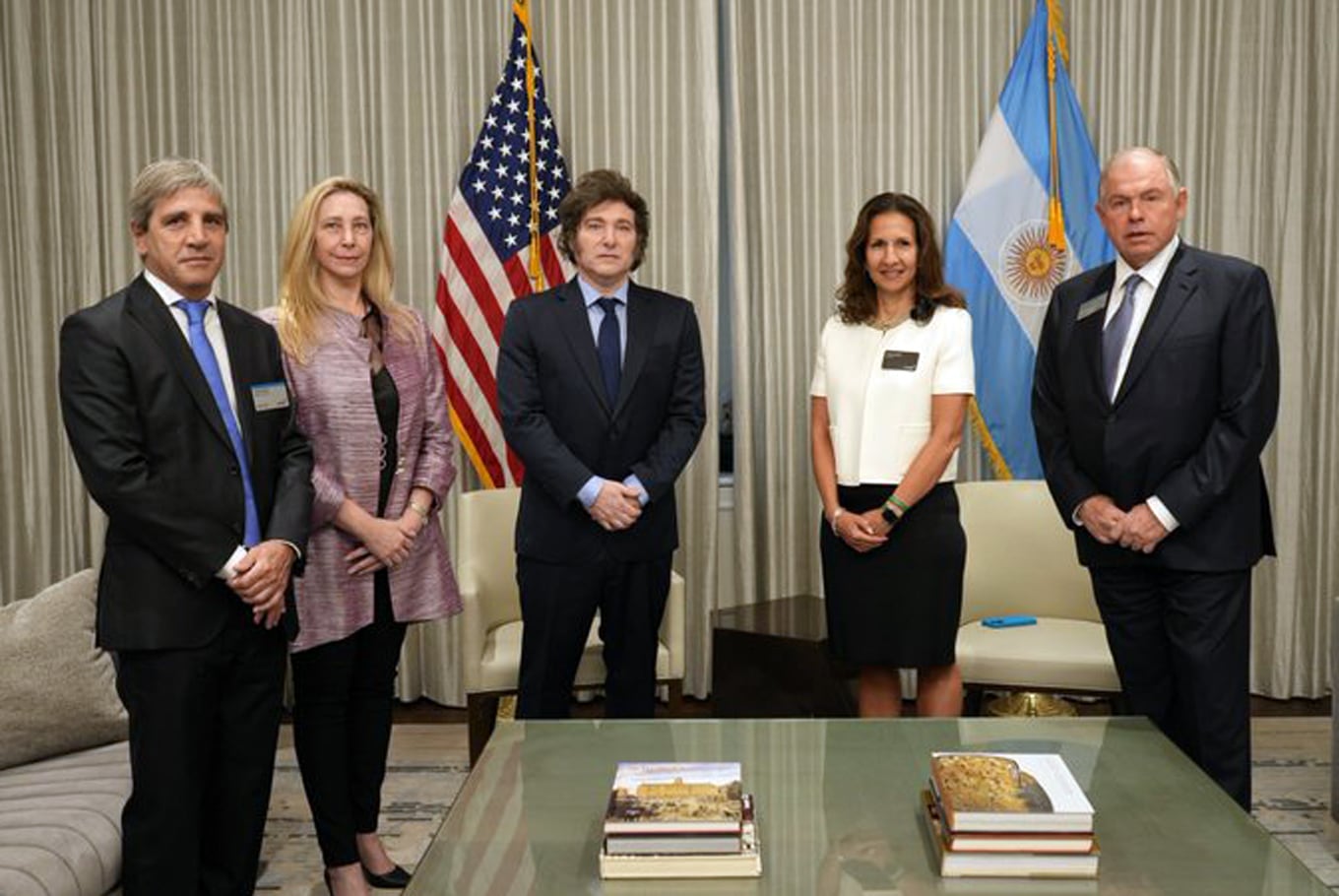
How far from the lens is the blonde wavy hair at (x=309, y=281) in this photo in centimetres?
279

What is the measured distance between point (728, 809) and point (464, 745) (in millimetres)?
2569

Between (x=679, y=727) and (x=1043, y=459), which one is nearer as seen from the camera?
(x=679, y=727)

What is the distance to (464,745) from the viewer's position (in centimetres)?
427

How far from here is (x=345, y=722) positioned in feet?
9.56

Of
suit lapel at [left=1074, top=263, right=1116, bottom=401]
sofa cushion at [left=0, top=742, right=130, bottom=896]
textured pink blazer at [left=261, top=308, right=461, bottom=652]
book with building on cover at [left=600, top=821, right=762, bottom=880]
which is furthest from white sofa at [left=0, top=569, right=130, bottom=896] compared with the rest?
suit lapel at [left=1074, top=263, right=1116, bottom=401]

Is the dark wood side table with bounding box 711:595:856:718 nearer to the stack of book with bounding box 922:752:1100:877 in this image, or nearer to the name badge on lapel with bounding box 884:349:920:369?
the name badge on lapel with bounding box 884:349:920:369

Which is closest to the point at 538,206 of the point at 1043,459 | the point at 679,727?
the point at 1043,459

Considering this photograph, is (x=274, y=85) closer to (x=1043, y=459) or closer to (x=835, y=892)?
(x=1043, y=459)

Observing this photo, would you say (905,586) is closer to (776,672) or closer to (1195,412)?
(776,672)

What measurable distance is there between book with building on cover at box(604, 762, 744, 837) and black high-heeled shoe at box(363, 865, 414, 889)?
114cm

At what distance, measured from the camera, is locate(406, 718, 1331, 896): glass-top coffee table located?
1.80 m

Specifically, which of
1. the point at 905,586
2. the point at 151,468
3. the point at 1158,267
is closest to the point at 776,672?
the point at 905,586

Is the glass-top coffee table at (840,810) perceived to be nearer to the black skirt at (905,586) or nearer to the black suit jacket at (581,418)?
the black suit jacket at (581,418)

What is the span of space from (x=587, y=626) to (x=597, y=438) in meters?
0.49
